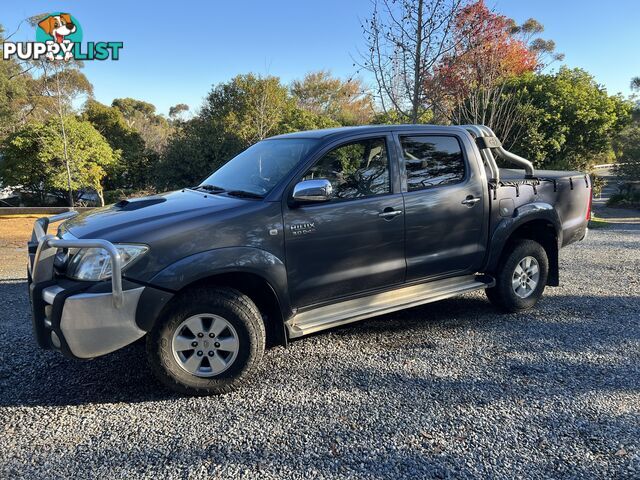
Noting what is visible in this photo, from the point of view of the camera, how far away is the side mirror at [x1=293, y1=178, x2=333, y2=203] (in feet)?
11.4

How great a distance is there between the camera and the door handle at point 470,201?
4.42 m

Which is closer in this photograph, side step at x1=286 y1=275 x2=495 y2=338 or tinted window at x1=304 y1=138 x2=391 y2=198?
side step at x1=286 y1=275 x2=495 y2=338

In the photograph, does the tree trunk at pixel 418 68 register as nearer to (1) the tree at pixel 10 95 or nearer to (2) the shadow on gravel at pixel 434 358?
(2) the shadow on gravel at pixel 434 358

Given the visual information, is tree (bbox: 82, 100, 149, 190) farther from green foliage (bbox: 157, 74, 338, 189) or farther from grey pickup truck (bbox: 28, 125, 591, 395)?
grey pickup truck (bbox: 28, 125, 591, 395)

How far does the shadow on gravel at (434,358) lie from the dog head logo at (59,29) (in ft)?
48.6

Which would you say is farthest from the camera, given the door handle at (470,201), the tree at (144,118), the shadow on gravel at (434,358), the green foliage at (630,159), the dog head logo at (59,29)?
the tree at (144,118)

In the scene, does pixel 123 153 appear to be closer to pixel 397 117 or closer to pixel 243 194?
pixel 397 117

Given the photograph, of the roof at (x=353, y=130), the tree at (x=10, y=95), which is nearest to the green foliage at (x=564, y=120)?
the roof at (x=353, y=130)

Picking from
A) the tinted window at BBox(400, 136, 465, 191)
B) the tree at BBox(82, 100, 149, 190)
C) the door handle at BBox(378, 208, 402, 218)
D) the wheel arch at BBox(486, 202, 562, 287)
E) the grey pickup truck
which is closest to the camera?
the grey pickup truck

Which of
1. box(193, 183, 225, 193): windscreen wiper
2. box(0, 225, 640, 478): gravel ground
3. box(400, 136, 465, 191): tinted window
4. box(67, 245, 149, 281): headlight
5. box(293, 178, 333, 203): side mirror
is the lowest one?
box(0, 225, 640, 478): gravel ground

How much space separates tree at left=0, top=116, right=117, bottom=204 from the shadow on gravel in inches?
498

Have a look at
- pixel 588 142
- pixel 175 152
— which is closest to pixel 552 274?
pixel 175 152

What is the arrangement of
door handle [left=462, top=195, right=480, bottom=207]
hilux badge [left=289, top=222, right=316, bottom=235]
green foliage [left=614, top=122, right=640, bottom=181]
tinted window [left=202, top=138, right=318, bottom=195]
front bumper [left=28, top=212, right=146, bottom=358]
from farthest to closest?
green foliage [left=614, top=122, right=640, bottom=181] → door handle [left=462, top=195, right=480, bottom=207] → tinted window [left=202, top=138, right=318, bottom=195] → hilux badge [left=289, top=222, right=316, bottom=235] → front bumper [left=28, top=212, right=146, bottom=358]

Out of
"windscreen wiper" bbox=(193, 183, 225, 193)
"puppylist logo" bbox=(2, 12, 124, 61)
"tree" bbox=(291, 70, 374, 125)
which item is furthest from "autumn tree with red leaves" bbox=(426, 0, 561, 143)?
"tree" bbox=(291, 70, 374, 125)
